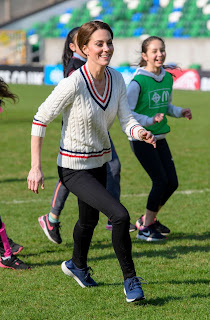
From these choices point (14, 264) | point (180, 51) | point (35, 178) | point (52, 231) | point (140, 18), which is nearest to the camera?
point (35, 178)

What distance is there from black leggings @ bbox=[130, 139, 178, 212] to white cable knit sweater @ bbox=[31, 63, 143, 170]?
5.26ft

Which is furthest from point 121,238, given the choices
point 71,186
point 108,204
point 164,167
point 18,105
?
point 18,105

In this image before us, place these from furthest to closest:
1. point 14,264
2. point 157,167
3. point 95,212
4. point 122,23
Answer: point 122,23 → point 157,167 → point 14,264 → point 95,212

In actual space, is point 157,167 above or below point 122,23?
below

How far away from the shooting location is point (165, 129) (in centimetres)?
642

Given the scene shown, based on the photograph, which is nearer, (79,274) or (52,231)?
(79,274)

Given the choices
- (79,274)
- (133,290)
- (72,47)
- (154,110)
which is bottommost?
(79,274)

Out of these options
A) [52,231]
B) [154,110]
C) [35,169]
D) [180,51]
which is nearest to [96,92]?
[35,169]

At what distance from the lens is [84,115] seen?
4457mm

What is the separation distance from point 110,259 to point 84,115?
1.89 meters

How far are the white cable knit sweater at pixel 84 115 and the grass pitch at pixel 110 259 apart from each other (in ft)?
3.60

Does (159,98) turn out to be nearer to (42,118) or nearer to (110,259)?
(110,259)

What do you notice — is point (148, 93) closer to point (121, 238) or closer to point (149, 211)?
point (149, 211)

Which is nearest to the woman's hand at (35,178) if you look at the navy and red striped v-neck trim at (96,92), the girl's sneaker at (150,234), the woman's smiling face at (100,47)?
the navy and red striped v-neck trim at (96,92)
